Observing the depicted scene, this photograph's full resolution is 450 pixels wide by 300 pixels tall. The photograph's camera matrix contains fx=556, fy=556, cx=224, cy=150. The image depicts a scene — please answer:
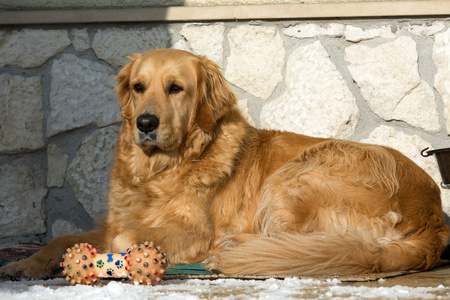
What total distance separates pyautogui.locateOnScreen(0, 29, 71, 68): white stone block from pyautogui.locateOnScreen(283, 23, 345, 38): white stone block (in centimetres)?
179

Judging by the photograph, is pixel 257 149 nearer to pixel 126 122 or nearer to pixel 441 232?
pixel 126 122

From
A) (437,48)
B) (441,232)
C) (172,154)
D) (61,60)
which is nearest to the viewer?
(441,232)

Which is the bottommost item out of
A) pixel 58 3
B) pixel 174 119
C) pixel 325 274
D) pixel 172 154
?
pixel 325 274

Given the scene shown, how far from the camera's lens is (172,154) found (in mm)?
3395

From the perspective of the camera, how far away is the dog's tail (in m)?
2.69

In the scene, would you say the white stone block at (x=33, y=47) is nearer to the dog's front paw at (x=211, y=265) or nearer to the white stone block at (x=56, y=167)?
the white stone block at (x=56, y=167)

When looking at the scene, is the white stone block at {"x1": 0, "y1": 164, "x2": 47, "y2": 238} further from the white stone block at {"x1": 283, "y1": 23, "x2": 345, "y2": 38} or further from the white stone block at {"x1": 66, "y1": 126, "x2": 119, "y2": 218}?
the white stone block at {"x1": 283, "y1": 23, "x2": 345, "y2": 38}

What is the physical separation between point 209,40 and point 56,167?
1.57 m

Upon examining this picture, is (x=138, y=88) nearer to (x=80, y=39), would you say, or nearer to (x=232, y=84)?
(x=232, y=84)

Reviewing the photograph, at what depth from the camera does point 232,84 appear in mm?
4316

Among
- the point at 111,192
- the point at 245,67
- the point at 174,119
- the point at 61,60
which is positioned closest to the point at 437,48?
the point at 245,67

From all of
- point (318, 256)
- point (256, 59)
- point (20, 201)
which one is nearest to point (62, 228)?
point (20, 201)

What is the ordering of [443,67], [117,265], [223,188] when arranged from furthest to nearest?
[443,67] < [223,188] < [117,265]

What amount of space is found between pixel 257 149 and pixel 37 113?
1.87 metres
